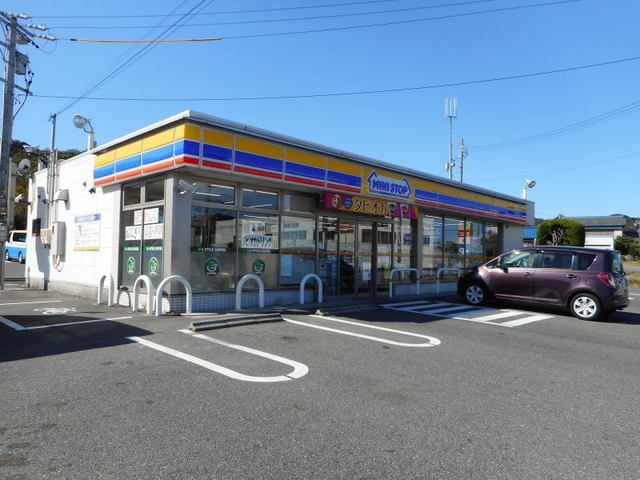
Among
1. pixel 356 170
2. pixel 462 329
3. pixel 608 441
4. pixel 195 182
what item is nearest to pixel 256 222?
pixel 195 182

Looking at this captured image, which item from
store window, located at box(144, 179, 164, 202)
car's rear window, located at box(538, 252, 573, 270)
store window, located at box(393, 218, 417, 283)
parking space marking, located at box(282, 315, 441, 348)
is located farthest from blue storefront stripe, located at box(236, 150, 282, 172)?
car's rear window, located at box(538, 252, 573, 270)

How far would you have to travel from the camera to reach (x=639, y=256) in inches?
2016

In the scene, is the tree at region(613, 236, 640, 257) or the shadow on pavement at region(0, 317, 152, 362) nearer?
the shadow on pavement at region(0, 317, 152, 362)

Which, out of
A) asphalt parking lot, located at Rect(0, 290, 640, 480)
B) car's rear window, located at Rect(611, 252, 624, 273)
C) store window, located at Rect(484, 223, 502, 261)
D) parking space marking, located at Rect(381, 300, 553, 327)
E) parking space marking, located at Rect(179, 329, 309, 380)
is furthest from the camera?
store window, located at Rect(484, 223, 502, 261)

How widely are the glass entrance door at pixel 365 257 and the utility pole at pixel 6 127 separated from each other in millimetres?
11374

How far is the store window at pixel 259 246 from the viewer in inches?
406

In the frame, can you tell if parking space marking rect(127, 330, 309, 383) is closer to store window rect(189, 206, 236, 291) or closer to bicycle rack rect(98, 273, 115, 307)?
store window rect(189, 206, 236, 291)

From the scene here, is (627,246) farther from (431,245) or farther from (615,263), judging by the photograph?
(615,263)

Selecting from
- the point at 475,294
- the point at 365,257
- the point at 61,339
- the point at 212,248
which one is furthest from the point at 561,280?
the point at 61,339

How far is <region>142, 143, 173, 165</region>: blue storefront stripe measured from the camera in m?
8.94

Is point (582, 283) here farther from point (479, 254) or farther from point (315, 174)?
point (479, 254)

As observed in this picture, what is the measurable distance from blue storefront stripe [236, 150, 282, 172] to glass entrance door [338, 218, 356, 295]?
305 centimetres

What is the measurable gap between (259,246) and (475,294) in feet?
20.4

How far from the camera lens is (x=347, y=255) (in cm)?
1270
